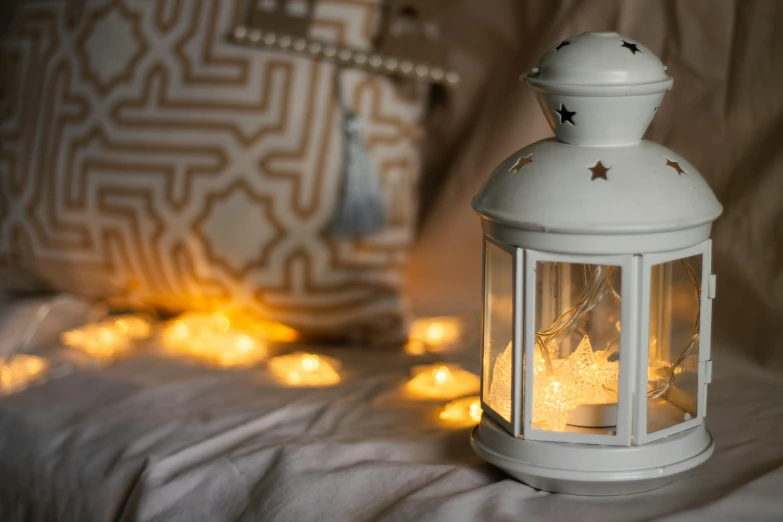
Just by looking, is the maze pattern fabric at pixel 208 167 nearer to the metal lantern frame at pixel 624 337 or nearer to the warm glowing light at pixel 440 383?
the warm glowing light at pixel 440 383

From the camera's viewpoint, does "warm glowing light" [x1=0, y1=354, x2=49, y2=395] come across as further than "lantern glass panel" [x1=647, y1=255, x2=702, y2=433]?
Yes

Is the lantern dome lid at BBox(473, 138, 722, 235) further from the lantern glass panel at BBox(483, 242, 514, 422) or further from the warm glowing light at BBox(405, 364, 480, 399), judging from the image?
the warm glowing light at BBox(405, 364, 480, 399)

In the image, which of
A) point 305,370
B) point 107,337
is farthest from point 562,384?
point 107,337

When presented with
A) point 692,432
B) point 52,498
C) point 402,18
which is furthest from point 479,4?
point 52,498

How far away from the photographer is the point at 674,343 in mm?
943

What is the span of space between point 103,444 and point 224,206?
365mm

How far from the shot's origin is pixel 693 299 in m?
0.92

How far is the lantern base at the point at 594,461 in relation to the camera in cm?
83

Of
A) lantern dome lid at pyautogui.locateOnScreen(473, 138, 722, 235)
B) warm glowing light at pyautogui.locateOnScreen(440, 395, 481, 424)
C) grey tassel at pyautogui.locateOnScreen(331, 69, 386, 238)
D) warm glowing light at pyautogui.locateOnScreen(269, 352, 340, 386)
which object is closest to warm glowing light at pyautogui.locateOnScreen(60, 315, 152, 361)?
warm glowing light at pyautogui.locateOnScreen(269, 352, 340, 386)

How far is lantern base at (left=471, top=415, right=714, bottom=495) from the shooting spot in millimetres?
832

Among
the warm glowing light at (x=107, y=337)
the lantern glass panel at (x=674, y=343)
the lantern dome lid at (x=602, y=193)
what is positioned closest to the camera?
the lantern dome lid at (x=602, y=193)

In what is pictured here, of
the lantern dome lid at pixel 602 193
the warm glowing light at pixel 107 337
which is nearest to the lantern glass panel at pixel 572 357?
the lantern dome lid at pixel 602 193

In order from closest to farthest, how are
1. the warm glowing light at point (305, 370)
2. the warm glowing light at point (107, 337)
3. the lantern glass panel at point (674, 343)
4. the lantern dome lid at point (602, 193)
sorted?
the lantern dome lid at point (602, 193)
the lantern glass panel at point (674, 343)
the warm glowing light at point (305, 370)
the warm glowing light at point (107, 337)

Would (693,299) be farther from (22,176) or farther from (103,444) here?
(22,176)
